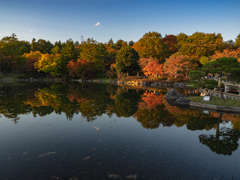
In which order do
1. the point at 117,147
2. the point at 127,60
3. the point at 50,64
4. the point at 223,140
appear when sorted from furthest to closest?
the point at 50,64 < the point at 127,60 < the point at 223,140 < the point at 117,147

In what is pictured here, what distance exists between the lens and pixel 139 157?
5508 mm

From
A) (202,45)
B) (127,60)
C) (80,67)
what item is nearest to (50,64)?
(80,67)

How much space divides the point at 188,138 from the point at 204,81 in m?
9.80

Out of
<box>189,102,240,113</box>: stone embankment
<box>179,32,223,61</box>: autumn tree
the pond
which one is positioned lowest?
the pond

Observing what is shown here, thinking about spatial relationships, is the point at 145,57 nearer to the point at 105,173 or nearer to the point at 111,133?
the point at 111,133

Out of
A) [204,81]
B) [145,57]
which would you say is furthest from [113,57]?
[204,81]

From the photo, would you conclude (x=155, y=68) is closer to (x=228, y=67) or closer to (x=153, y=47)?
(x=153, y=47)

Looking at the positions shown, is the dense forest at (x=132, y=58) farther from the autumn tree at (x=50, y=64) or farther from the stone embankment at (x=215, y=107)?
the stone embankment at (x=215, y=107)

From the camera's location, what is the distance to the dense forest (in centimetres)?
4347

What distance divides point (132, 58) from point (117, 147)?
45150 mm

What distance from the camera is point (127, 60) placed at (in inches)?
1930

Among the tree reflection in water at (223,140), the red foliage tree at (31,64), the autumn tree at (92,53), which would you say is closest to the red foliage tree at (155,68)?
the autumn tree at (92,53)

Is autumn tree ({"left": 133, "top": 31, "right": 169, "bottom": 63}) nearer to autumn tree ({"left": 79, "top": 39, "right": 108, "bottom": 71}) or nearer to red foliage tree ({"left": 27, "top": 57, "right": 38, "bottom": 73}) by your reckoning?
autumn tree ({"left": 79, "top": 39, "right": 108, "bottom": 71})

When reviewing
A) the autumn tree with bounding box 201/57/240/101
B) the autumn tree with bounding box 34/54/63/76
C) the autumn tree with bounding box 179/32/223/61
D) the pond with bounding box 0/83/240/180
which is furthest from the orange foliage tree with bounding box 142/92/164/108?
the autumn tree with bounding box 34/54/63/76
